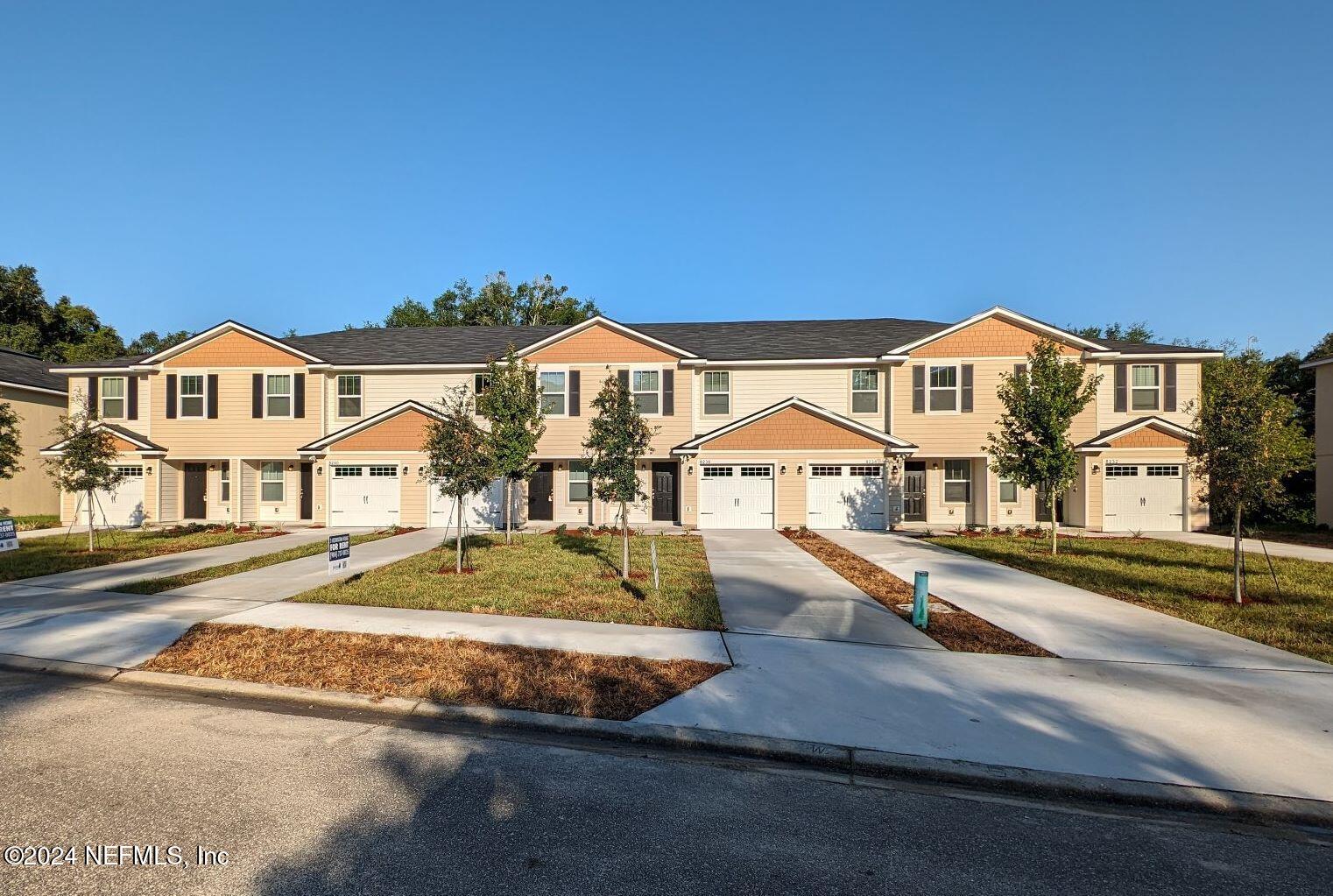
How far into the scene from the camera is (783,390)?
78.0 feet

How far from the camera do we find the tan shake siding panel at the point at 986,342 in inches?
892

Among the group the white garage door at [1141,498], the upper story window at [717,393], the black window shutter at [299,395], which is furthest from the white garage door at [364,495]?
the white garage door at [1141,498]

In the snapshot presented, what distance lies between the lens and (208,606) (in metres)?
10.0

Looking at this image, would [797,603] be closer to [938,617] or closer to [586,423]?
[938,617]

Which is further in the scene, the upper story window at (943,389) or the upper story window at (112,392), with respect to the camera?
the upper story window at (112,392)

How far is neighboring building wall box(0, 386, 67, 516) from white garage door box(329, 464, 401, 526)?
40.4 ft

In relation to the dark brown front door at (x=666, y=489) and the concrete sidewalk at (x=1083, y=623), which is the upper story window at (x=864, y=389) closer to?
the dark brown front door at (x=666, y=489)

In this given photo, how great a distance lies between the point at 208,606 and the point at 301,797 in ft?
24.3

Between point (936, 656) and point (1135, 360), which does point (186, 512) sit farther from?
point (1135, 360)

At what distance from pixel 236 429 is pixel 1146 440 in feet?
110

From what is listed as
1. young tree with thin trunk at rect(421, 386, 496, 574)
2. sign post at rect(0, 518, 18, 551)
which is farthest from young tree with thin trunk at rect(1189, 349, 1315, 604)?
sign post at rect(0, 518, 18, 551)

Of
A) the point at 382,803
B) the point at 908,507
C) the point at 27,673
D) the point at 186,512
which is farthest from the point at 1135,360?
the point at 186,512

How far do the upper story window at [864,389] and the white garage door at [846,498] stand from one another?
2567 millimetres

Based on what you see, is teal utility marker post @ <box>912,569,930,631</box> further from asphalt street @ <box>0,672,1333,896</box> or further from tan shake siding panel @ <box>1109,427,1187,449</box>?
tan shake siding panel @ <box>1109,427,1187,449</box>
